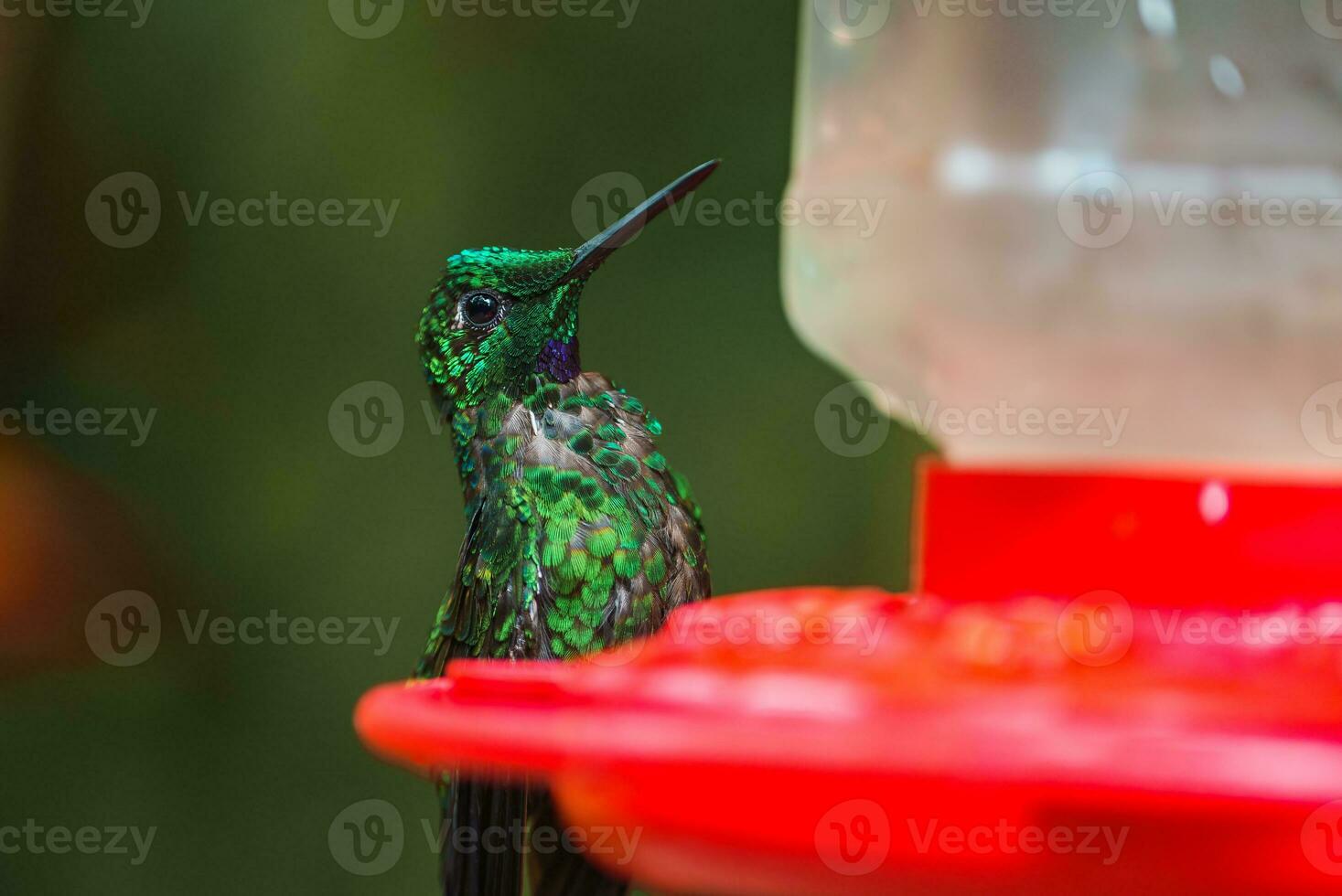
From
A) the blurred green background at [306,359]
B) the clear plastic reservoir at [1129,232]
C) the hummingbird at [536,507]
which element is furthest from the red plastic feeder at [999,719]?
the blurred green background at [306,359]

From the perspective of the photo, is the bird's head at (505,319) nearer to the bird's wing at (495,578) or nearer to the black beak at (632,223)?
the black beak at (632,223)

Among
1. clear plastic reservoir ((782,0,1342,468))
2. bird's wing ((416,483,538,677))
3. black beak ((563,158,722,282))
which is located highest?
black beak ((563,158,722,282))

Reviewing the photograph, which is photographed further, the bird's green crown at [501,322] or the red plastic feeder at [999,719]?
the bird's green crown at [501,322]

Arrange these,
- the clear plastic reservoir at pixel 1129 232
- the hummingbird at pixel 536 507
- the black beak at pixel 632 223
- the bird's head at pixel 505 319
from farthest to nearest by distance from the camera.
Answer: the bird's head at pixel 505 319 < the hummingbird at pixel 536 507 < the black beak at pixel 632 223 < the clear plastic reservoir at pixel 1129 232

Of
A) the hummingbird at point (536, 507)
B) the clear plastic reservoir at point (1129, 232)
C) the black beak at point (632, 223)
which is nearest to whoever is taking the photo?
the clear plastic reservoir at point (1129, 232)

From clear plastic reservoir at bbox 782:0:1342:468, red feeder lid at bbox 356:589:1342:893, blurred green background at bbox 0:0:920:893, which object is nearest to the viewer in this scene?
red feeder lid at bbox 356:589:1342:893

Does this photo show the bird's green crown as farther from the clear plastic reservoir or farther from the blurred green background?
the blurred green background

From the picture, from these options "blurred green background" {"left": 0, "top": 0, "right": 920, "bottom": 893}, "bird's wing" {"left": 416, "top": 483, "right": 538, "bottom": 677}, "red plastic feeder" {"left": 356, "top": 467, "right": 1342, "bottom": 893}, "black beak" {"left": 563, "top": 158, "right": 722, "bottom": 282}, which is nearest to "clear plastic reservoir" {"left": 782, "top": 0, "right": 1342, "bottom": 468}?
"red plastic feeder" {"left": 356, "top": 467, "right": 1342, "bottom": 893}
